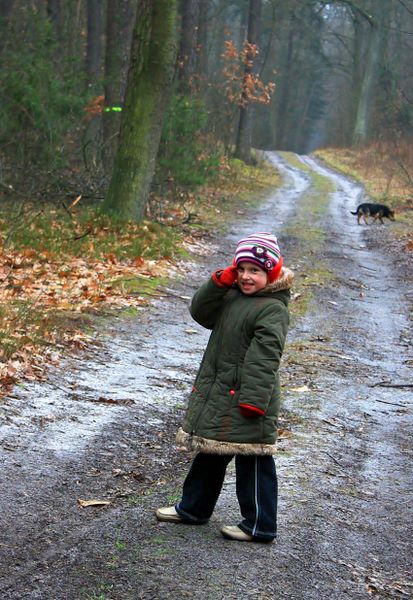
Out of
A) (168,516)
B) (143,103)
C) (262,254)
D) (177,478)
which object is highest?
(143,103)

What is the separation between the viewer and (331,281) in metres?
15.1

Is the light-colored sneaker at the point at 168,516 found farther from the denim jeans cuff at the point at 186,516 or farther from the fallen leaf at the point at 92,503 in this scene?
the fallen leaf at the point at 92,503

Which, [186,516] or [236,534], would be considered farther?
[186,516]

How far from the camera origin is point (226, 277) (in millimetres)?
4898

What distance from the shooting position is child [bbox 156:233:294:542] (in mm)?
4703

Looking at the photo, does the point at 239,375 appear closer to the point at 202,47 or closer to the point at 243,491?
the point at 243,491

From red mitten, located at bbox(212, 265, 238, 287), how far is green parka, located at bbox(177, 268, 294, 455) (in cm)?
3

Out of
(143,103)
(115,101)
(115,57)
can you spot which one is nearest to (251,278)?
(143,103)

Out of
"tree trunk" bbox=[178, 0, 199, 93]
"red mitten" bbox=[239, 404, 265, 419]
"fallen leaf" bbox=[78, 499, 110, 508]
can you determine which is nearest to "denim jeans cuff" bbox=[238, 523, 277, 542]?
"red mitten" bbox=[239, 404, 265, 419]

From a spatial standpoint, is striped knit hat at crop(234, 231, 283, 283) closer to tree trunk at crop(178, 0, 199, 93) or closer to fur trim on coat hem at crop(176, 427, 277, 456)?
fur trim on coat hem at crop(176, 427, 277, 456)

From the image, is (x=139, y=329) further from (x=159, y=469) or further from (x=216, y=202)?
(x=216, y=202)

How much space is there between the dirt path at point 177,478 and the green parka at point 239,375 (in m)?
0.57

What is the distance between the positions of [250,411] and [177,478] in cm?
138

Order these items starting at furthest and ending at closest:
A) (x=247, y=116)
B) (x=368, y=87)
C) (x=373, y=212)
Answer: (x=368, y=87), (x=247, y=116), (x=373, y=212)
